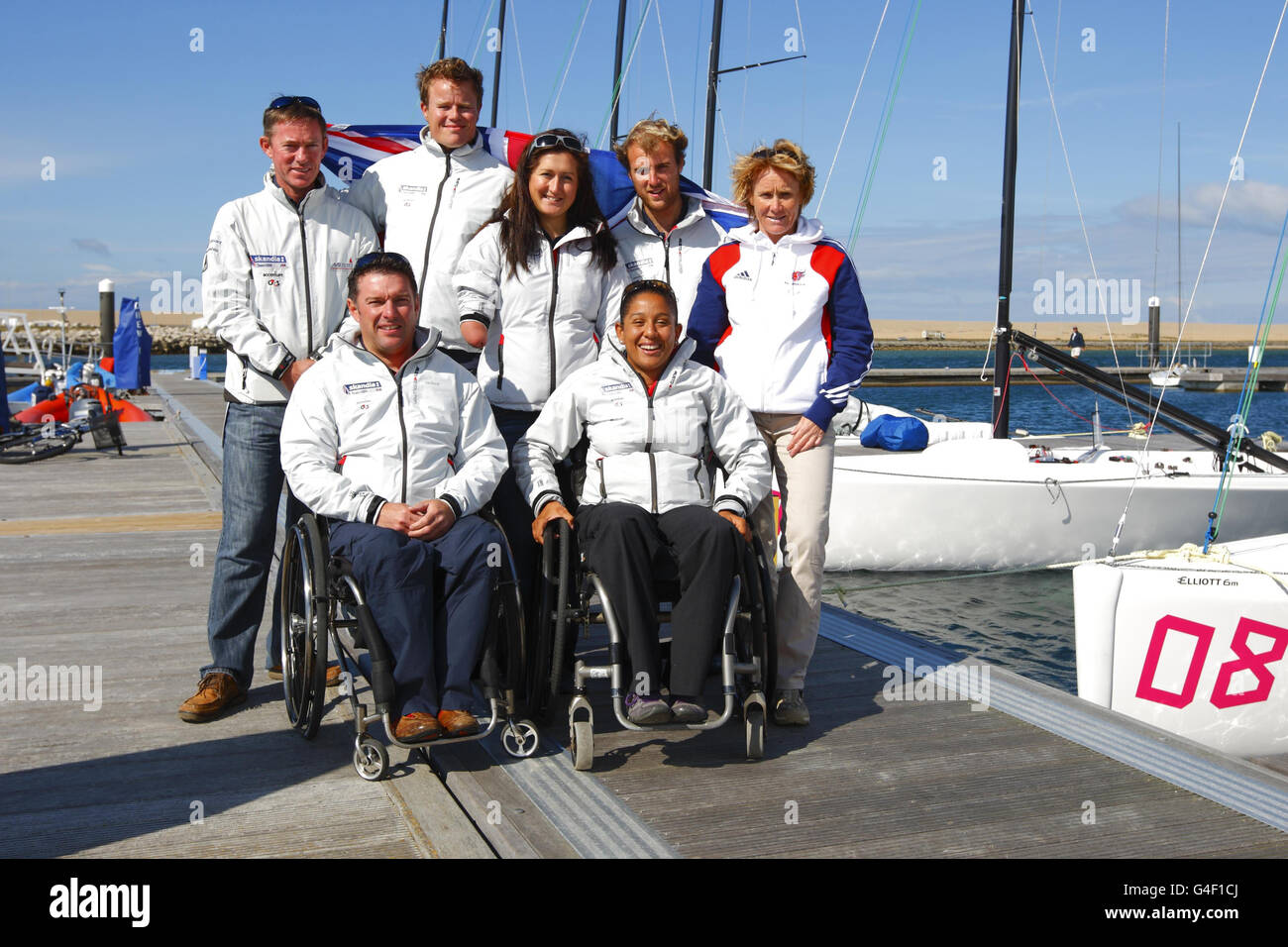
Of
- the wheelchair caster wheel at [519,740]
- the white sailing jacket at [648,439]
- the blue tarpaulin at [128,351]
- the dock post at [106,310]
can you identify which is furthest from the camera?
the dock post at [106,310]

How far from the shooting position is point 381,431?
305 cm

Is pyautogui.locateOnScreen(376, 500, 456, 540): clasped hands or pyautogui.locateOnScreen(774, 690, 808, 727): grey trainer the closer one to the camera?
pyautogui.locateOnScreen(376, 500, 456, 540): clasped hands

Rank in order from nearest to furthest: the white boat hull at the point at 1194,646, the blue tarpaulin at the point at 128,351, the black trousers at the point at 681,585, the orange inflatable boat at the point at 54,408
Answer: the black trousers at the point at 681,585 → the white boat hull at the point at 1194,646 → the orange inflatable boat at the point at 54,408 → the blue tarpaulin at the point at 128,351

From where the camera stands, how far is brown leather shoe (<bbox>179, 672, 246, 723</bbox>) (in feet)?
10.8

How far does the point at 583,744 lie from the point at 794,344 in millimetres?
1327

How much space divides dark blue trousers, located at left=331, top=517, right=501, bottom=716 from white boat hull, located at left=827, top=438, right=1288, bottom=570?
6.85 m


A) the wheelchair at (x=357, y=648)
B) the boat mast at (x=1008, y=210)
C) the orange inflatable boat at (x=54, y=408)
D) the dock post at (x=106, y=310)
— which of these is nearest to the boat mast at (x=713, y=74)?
the boat mast at (x=1008, y=210)

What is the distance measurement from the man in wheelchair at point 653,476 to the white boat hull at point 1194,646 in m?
2.29

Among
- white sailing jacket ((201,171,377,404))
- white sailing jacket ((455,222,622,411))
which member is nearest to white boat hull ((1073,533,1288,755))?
white sailing jacket ((455,222,622,411))

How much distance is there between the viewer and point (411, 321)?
3076 mm

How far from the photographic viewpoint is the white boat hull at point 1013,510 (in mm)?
9414

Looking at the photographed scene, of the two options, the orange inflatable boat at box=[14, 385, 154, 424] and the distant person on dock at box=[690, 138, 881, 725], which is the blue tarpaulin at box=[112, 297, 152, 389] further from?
the distant person on dock at box=[690, 138, 881, 725]

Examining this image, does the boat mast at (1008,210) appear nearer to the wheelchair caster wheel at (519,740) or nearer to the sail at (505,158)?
the sail at (505,158)

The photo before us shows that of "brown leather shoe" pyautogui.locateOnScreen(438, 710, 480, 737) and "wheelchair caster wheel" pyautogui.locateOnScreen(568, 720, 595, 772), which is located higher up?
"brown leather shoe" pyautogui.locateOnScreen(438, 710, 480, 737)
